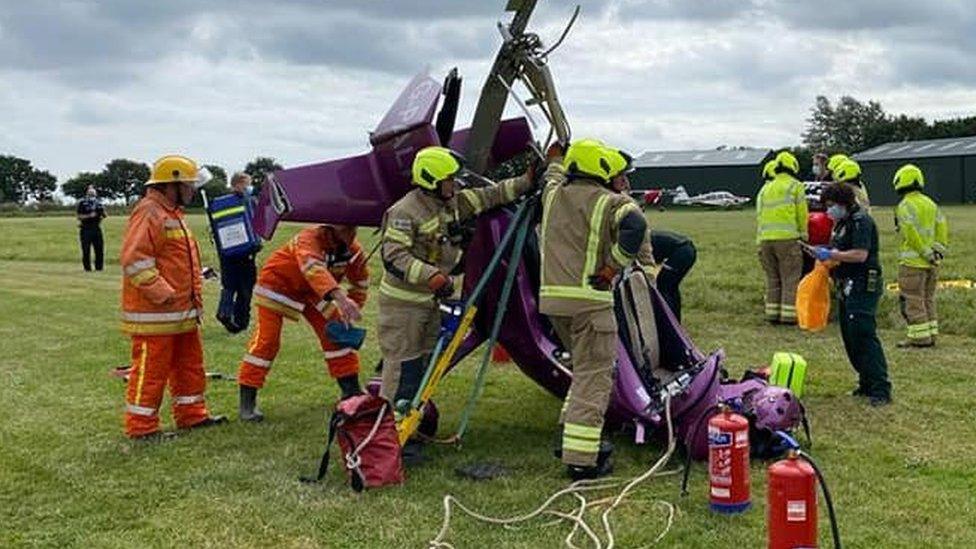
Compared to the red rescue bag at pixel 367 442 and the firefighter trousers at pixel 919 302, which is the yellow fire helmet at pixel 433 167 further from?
the firefighter trousers at pixel 919 302

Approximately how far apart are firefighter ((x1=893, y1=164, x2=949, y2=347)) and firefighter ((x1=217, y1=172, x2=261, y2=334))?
6.77 m

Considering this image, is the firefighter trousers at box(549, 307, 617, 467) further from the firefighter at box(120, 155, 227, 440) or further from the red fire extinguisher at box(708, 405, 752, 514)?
the firefighter at box(120, 155, 227, 440)

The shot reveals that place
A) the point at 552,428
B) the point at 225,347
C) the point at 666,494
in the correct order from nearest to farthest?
the point at 666,494
the point at 552,428
the point at 225,347

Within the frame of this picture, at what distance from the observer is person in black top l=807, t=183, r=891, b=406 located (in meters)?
7.77

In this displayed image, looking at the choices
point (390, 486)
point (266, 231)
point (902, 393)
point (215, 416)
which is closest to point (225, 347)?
point (215, 416)

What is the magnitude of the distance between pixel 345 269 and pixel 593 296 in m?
2.32

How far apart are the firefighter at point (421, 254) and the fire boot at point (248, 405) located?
5.21ft

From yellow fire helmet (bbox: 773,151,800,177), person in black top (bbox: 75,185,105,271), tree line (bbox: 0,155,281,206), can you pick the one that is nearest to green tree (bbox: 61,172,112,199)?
tree line (bbox: 0,155,281,206)

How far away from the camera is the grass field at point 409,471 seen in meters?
5.17

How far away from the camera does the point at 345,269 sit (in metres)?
7.65

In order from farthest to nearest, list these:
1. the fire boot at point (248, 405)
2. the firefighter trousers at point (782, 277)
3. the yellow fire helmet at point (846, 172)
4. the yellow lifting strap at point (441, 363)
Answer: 1. the firefighter trousers at point (782, 277)
2. the yellow fire helmet at point (846, 172)
3. the fire boot at point (248, 405)
4. the yellow lifting strap at point (441, 363)

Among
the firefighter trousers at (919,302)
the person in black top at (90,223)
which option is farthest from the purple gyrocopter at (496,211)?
the person in black top at (90,223)

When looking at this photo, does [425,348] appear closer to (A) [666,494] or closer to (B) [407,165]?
(B) [407,165]

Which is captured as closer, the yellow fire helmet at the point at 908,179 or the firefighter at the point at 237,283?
the yellow fire helmet at the point at 908,179
